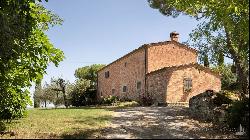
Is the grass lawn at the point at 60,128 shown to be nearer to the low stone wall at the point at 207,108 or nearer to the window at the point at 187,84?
the low stone wall at the point at 207,108

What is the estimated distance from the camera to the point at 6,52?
55.2 ft

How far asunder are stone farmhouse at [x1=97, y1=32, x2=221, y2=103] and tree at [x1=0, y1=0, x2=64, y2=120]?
18.2 meters

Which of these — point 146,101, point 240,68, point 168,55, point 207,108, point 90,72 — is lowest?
point 207,108

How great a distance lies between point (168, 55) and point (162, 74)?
5586mm

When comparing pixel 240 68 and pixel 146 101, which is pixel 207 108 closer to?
pixel 240 68

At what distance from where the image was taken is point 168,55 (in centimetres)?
4247

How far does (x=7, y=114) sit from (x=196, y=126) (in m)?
11.7

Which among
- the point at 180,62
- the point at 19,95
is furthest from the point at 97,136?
the point at 180,62

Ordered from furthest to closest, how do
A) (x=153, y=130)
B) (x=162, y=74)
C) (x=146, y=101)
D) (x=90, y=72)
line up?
(x=90, y=72) < (x=162, y=74) < (x=146, y=101) < (x=153, y=130)

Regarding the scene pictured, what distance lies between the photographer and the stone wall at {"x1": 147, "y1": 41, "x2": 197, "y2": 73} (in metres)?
41.2

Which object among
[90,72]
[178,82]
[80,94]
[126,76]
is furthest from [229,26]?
[90,72]

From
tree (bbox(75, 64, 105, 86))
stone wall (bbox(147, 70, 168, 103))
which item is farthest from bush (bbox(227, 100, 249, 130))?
Answer: tree (bbox(75, 64, 105, 86))

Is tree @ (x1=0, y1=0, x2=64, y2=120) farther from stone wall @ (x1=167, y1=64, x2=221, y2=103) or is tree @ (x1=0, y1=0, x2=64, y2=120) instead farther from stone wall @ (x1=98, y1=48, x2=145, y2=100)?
stone wall @ (x1=98, y1=48, x2=145, y2=100)

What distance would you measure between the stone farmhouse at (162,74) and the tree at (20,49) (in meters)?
18.2
